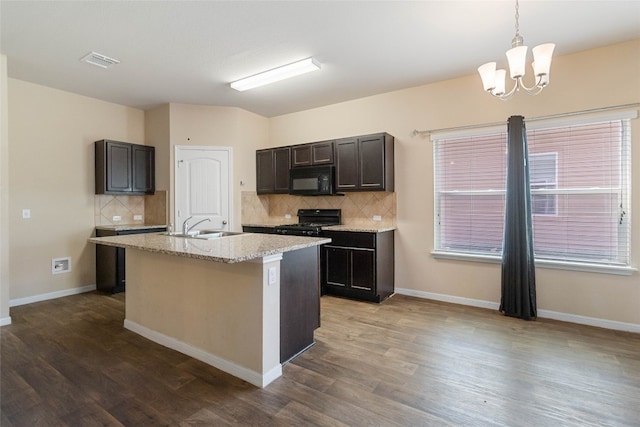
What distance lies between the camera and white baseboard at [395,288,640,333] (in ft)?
10.1

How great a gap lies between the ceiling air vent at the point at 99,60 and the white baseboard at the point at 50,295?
3.02 metres

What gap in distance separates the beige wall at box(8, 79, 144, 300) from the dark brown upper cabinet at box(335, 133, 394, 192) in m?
3.56

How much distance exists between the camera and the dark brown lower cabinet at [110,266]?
4.29 meters

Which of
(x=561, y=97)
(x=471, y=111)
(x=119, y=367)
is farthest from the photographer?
(x=471, y=111)

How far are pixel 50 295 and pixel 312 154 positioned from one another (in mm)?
4035

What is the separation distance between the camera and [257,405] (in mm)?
1971

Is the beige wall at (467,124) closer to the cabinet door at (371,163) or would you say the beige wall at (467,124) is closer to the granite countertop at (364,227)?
the granite countertop at (364,227)

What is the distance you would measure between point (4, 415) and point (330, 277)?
3.16m

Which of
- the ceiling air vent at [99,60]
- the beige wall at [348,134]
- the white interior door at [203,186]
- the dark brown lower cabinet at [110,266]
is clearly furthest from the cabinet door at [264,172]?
the ceiling air vent at [99,60]

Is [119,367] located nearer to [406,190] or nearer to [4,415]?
[4,415]

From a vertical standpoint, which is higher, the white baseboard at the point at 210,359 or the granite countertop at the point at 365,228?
the granite countertop at the point at 365,228

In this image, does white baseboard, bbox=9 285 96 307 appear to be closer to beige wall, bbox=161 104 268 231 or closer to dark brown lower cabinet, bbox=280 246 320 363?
beige wall, bbox=161 104 268 231

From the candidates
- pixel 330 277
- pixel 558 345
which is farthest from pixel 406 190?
pixel 558 345

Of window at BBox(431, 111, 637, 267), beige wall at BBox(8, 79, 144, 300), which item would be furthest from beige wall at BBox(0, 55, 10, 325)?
window at BBox(431, 111, 637, 267)
